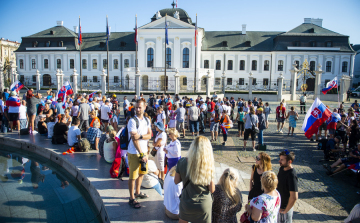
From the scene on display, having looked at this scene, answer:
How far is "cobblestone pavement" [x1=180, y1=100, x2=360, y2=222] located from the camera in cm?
538

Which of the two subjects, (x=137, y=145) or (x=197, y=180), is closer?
(x=197, y=180)

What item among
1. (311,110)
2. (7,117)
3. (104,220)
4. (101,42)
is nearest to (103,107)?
(7,117)

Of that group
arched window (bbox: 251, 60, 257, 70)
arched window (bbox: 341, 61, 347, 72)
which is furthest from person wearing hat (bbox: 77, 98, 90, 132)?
arched window (bbox: 341, 61, 347, 72)

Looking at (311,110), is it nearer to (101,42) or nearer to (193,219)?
(193,219)

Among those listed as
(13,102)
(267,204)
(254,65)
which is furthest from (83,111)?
(254,65)

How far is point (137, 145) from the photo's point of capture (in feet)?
14.5

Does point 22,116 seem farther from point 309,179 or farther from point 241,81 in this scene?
point 241,81

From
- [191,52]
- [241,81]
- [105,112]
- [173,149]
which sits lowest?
[173,149]

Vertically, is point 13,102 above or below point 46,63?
below

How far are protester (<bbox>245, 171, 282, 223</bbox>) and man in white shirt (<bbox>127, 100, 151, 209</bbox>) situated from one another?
205 centimetres

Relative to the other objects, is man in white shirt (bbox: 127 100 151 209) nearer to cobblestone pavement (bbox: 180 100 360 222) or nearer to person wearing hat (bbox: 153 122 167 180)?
person wearing hat (bbox: 153 122 167 180)

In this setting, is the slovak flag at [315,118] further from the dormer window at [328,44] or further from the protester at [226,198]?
the dormer window at [328,44]

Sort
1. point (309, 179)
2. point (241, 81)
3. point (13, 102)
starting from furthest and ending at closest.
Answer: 1. point (241, 81)
2. point (13, 102)
3. point (309, 179)

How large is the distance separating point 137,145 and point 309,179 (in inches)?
204
